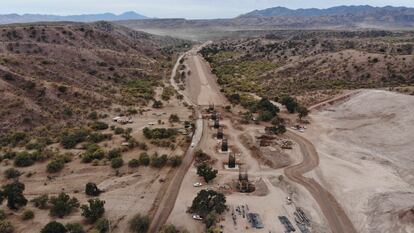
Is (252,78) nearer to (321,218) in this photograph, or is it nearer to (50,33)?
(50,33)

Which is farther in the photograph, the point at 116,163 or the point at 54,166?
the point at 116,163

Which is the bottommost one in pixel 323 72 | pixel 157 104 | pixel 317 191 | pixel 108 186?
pixel 317 191

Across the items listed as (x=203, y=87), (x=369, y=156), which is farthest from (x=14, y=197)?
(x=203, y=87)

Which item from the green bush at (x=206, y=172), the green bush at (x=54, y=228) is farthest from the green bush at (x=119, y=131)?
the green bush at (x=54, y=228)

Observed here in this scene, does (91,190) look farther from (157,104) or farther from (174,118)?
(157,104)

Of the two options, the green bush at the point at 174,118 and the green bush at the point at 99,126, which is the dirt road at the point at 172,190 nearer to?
the green bush at the point at 174,118

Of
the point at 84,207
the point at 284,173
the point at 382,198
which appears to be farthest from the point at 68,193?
the point at 382,198
